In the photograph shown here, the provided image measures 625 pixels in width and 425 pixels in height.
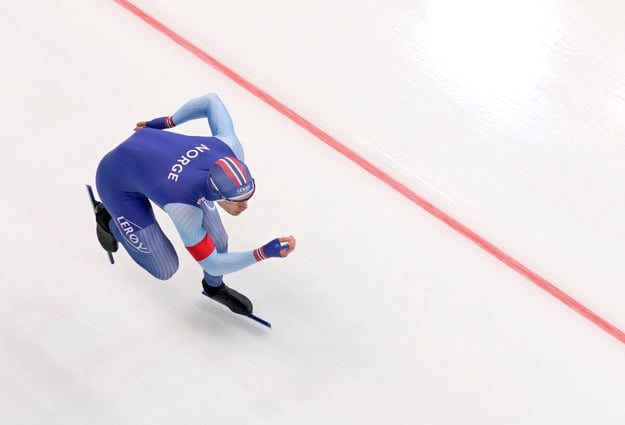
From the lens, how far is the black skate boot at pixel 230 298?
4.13m

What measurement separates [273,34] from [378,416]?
247 centimetres

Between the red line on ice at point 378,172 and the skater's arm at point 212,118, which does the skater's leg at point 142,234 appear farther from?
the red line on ice at point 378,172

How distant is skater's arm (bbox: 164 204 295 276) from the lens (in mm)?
3631

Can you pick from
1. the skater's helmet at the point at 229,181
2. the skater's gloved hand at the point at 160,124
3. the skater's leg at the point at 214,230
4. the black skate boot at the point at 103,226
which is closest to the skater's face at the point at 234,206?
the skater's helmet at the point at 229,181

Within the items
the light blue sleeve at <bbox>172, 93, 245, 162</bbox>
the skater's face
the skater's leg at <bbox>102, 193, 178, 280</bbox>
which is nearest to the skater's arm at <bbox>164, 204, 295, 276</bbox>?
the skater's face

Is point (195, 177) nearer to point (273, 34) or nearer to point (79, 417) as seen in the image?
point (79, 417)

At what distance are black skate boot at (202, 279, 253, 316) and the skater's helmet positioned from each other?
26.2 inches

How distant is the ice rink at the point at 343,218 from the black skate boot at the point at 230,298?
0.10 m

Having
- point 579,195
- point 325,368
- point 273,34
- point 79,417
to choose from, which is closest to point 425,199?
point 579,195

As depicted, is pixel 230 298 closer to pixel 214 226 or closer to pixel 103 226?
pixel 214 226

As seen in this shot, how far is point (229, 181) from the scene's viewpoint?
3506 millimetres

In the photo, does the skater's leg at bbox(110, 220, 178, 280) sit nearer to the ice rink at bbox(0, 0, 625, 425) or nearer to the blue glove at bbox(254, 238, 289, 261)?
the ice rink at bbox(0, 0, 625, 425)

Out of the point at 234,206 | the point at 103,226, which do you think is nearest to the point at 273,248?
the point at 234,206

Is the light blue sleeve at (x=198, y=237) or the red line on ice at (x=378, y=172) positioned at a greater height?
the red line on ice at (x=378, y=172)
